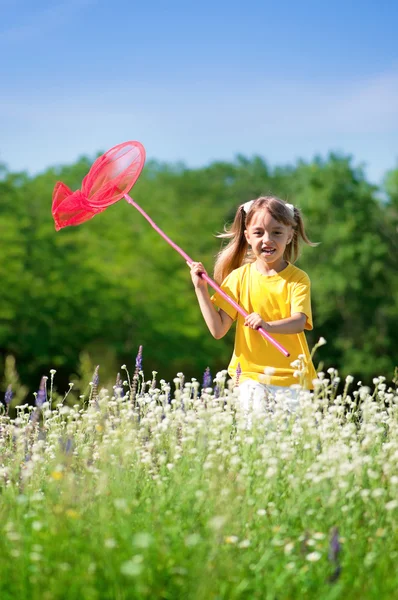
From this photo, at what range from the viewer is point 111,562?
11.0 feet

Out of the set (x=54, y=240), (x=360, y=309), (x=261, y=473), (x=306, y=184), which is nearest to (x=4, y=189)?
(x=54, y=240)

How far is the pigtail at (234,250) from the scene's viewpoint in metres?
6.49

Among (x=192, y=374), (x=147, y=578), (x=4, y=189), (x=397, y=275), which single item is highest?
(x=4, y=189)

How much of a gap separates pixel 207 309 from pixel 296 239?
3.26 ft

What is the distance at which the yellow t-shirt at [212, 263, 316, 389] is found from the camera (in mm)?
6145

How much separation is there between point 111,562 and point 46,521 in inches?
26.0

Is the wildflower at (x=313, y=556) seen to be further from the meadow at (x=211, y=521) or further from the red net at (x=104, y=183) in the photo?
the red net at (x=104, y=183)

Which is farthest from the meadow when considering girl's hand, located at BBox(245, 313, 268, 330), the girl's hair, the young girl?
the girl's hair

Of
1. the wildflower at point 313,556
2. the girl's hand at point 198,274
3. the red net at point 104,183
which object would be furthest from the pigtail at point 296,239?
the wildflower at point 313,556

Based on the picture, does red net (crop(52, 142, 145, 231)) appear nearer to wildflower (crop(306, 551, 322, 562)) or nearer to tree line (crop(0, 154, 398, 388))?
wildflower (crop(306, 551, 322, 562))

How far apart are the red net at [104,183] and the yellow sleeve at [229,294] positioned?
1064mm

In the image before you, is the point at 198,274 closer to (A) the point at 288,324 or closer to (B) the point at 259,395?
(A) the point at 288,324

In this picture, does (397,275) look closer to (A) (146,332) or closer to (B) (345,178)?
(B) (345,178)

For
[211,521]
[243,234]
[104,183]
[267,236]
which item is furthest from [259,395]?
[211,521]
